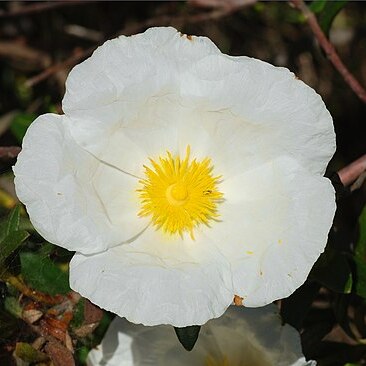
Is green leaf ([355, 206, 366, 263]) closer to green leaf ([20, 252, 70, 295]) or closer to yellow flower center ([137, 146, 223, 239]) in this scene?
yellow flower center ([137, 146, 223, 239])

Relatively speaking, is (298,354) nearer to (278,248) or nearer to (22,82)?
(278,248)

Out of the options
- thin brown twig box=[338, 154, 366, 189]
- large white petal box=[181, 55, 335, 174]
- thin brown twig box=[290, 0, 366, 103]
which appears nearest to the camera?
large white petal box=[181, 55, 335, 174]

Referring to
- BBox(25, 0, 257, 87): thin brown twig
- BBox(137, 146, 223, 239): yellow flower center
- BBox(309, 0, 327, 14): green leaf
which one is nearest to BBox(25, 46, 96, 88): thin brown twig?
BBox(25, 0, 257, 87): thin brown twig

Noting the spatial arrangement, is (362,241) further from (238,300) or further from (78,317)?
(78,317)

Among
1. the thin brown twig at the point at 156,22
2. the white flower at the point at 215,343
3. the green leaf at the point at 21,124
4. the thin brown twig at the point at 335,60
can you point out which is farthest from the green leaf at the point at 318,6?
the white flower at the point at 215,343

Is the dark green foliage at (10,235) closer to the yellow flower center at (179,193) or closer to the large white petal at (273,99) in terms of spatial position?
the yellow flower center at (179,193)

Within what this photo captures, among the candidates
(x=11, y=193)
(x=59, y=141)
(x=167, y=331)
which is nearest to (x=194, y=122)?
(x=59, y=141)

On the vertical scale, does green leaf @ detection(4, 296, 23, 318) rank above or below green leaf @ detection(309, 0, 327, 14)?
below

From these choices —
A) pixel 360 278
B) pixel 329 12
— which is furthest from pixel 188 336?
pixel 329 12
